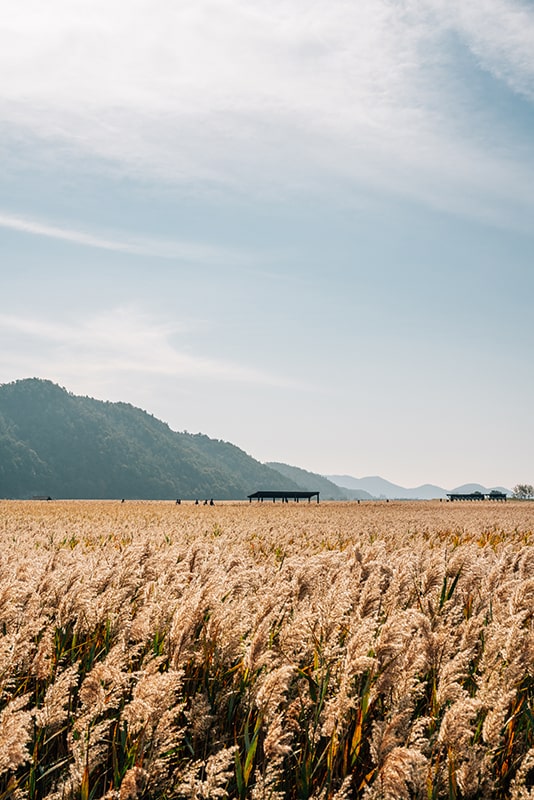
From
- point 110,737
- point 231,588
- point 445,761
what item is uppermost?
point 231,588

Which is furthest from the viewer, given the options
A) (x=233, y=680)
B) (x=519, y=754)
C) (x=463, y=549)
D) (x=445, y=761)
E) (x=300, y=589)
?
(x=463, y=549)

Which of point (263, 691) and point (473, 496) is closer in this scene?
point (263, 691)

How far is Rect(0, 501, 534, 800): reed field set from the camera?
266cm

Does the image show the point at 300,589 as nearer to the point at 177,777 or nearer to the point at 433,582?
the point at 433,582

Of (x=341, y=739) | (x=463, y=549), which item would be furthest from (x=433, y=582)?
(x=341, y=739)

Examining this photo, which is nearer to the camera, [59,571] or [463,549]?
[59,571]

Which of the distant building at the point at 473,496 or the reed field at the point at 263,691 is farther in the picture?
the distant building at the point at 473,496

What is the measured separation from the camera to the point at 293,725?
341cm

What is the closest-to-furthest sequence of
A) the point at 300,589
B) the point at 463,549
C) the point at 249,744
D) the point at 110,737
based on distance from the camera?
1. the point at 249,744
2. the point at 110,737
3. the point at 300,589
4. the point at 463,549

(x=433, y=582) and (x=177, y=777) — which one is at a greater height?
(x=433, y=582)

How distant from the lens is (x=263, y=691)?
2846 mm

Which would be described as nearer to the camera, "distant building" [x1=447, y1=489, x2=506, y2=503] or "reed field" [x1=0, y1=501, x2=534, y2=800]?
"reed field" [x1=0, y1=501, x2=534, y2=800]

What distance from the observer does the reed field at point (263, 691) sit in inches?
105

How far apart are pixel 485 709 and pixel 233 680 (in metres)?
1.49
